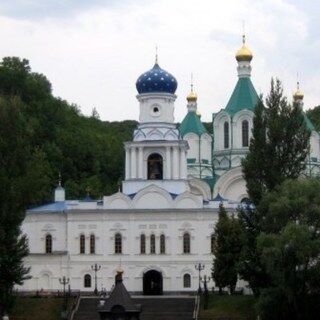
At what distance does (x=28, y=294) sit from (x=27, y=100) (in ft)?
86.1

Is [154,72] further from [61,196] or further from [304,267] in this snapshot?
[304,267]

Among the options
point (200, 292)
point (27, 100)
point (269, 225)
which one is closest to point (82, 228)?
point (200, 292)

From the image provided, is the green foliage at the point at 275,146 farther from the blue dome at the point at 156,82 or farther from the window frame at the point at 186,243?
the blue dome at the point at 156,82

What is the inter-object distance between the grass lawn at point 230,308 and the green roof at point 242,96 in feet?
62.6

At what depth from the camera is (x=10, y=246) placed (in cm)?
5209

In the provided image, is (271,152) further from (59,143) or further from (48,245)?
(59,143)

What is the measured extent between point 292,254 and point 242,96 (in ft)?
85.4

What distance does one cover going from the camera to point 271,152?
174 ft

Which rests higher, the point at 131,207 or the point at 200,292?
the point at 131,207

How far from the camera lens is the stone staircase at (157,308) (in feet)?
178

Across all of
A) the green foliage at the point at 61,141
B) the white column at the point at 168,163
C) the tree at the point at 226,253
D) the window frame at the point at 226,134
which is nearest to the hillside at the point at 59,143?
the green foliage at the point at 61,141

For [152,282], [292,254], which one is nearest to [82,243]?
[152,282]

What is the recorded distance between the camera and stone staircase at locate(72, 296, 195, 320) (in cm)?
5441

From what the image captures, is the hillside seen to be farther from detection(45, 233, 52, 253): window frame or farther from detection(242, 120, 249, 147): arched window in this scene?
detection(45, 233, 52, 253): window frame
